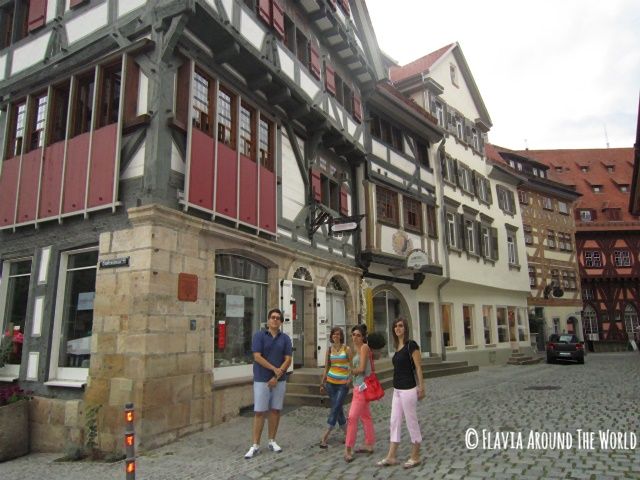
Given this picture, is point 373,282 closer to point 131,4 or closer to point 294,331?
point 294,331

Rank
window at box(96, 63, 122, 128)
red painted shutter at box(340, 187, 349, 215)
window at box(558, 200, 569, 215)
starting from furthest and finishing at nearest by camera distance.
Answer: window at box(558, 200, 569, 215), red painted shutter at box(340, 187, 349, 215), window at box(96, 63, 122, 128)

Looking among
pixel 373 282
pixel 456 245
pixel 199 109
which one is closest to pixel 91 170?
pixel 199 109

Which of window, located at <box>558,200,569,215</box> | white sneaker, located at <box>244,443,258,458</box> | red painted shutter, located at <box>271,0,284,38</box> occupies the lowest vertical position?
white sneaker, located at <box>244,443,258,458</box>

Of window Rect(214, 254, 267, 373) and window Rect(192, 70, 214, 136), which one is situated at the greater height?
window Rect(192, 70, 214, 136)

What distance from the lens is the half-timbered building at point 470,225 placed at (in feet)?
67.9

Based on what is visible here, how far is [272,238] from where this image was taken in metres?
11.2

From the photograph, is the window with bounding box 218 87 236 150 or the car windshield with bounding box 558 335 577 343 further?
the car windshield with bounding box 558 335 577 343

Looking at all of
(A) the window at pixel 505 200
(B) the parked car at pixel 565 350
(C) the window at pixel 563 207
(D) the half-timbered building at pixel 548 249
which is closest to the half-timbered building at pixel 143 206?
(B) the parked car at pixel 565 350

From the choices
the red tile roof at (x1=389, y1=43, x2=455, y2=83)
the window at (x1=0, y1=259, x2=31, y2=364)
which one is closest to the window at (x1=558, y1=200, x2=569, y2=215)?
the red tile roof at (x1=389, y1=43, x2=455, y2=83)

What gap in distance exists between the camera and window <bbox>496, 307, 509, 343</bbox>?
25117mm

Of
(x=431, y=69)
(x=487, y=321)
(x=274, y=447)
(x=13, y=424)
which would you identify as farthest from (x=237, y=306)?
(x=487, y=321)

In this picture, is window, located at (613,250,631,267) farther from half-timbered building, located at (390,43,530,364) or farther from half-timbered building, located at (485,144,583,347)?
half-timbered building, located at (390,43,530,364)

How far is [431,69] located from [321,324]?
45.0ft

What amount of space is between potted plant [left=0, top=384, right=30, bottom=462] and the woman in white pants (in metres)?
6.26
